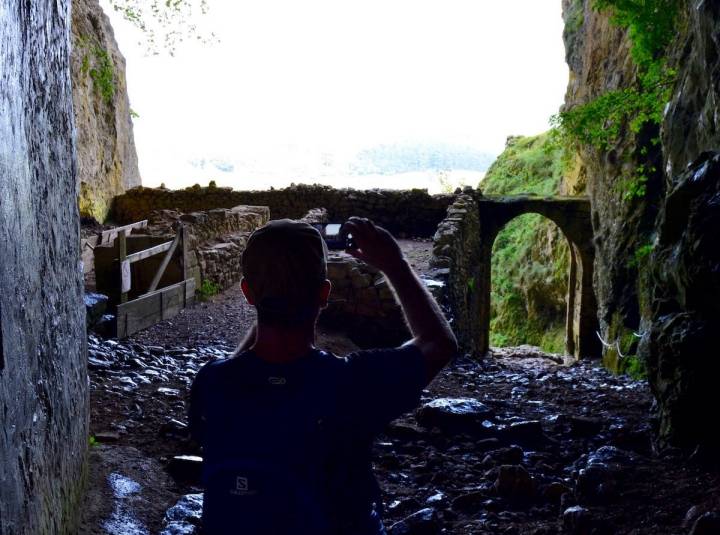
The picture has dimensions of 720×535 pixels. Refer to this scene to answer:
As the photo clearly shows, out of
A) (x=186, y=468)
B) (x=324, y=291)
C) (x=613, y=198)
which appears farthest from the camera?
(x=613, y=198)

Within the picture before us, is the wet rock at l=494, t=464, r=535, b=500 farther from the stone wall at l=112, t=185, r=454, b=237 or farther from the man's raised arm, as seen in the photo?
the stone wall at l=112, t=185, r=454, b=237

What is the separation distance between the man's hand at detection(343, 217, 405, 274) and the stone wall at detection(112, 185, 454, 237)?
1511 centimetres

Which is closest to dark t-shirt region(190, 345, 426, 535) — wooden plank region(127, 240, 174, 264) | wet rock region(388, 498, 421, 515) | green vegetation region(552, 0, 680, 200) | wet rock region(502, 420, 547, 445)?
wet rock region(388, 498, 421, 515)

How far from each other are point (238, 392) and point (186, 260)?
8359mm

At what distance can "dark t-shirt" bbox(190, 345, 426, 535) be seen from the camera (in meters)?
1.54

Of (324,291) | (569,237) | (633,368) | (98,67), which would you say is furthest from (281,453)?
A: (98,67)

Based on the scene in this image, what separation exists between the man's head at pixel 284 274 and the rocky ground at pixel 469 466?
2191 millimetres

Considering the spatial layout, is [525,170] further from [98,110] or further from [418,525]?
[418,525]

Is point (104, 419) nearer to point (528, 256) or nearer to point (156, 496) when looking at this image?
point (156, 496)

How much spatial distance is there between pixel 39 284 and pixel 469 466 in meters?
2.86

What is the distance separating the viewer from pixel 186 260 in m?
9.68

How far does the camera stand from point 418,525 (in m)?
3.56

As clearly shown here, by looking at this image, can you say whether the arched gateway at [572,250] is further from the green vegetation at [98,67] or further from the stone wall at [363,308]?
the green vegetation at [98,67]

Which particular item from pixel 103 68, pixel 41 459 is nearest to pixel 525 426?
pixel 41 459
